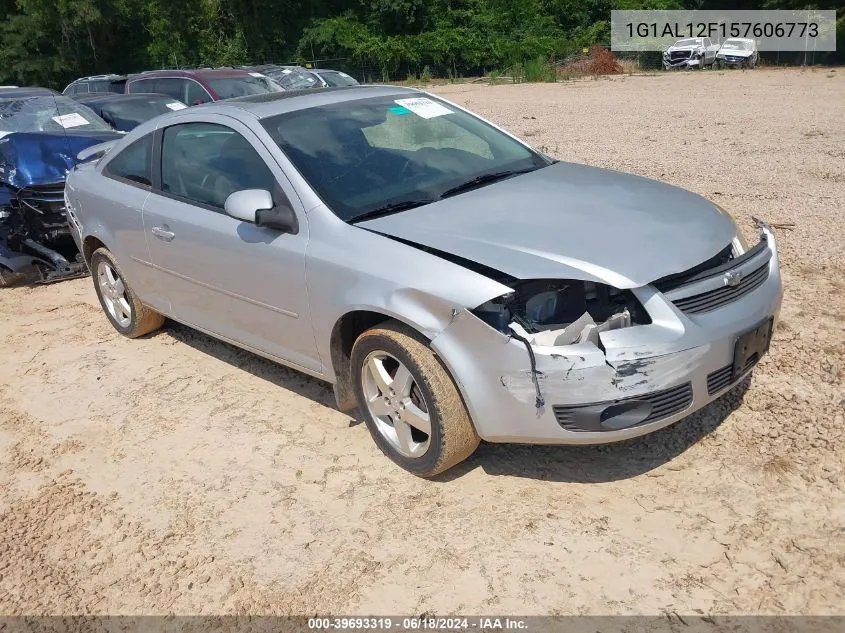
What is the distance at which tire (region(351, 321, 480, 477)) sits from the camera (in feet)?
11.0

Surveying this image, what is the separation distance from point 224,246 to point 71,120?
5815mm

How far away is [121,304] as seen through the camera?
5.76m

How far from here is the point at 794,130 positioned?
12.1m

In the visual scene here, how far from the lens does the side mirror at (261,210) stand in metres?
3.85

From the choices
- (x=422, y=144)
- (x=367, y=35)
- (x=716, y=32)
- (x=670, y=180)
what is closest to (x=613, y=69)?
(x=716, y=32)

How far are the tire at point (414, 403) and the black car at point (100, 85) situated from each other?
13.5 metres

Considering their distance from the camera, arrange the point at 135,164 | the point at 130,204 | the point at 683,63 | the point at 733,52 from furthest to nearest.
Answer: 1. the point at 683,63
2. the point at 733,52
3. the point at 135,164
4. the point at 130,204

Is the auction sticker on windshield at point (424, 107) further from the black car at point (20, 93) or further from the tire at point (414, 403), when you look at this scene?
the black car at point (20, 93)

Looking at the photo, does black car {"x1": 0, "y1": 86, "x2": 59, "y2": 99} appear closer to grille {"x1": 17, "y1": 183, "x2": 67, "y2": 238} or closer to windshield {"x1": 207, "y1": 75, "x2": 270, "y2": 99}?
windshield {"x1": 207, "y1": 75, "x2": 270, "y2": 99}

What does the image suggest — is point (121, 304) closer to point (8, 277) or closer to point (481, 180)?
point (8, 277)

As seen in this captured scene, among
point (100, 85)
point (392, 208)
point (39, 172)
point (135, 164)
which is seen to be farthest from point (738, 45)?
point (392, 208)

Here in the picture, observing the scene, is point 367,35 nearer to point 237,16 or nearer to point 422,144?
point 237,16

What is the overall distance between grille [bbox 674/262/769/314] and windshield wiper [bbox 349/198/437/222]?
53.4 inches

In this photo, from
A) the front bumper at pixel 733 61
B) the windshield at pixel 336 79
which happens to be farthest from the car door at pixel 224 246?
the front bumper at pixel 733 61
